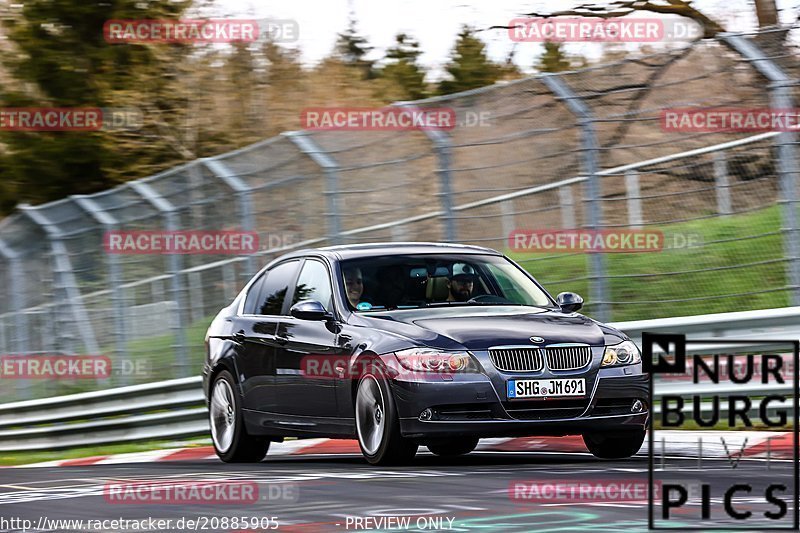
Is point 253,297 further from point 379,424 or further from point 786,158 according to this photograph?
point 786,158

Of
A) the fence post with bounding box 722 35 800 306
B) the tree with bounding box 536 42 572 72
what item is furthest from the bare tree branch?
the fence post with bounding box 722 35 800 306

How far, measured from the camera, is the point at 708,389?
37.5 feet

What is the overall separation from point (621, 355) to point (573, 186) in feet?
15.4

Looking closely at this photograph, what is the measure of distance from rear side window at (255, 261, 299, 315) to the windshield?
2.74 ft

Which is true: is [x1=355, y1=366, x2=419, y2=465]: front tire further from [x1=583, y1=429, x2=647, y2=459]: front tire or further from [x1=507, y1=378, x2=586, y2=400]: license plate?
[x1=583, y1=429, x2=647, y2=459]: front tire

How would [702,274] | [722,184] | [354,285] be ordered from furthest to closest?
1. [722,184]
2. [702,274]
3. [354,285]

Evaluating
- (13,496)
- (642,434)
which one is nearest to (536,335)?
(642,434)

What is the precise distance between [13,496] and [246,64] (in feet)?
76.7

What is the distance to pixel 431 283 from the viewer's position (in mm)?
11133

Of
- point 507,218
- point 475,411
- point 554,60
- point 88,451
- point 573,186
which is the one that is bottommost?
point 88,451

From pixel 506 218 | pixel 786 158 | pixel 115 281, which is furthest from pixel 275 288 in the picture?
pixel 115 281

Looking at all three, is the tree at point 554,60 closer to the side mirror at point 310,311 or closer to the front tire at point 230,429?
the front tire at point 230,429

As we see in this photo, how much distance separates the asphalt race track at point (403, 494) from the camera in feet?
23.0

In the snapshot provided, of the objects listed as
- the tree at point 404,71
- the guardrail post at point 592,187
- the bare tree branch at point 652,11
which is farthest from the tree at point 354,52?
the guardrail post at point 592,187
